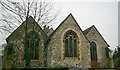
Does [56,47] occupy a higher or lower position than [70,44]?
lower

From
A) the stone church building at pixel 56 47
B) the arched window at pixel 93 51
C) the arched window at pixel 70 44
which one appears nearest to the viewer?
the stone church building at pixel 56 47

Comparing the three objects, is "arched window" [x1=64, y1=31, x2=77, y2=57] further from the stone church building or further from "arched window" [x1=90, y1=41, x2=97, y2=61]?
"arched window" [x1=90, y1=41, x2=97, y2=61]

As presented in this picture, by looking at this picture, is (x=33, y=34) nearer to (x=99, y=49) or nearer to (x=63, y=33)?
(x=63, y=33)

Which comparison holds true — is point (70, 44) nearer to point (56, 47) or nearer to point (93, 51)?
point (56, 47)

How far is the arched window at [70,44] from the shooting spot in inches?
804

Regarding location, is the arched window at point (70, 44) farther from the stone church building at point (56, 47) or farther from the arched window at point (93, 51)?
the arched window at point (93, 51)

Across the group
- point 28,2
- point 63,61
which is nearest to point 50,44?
point 63,61

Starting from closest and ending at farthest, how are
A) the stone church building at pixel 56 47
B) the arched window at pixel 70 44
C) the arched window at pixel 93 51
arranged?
the stone church building at pixel 56 47 < the arched window at pixel 70 44 < the arched window at pixel 93 51

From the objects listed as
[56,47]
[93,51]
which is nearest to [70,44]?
[56,47]

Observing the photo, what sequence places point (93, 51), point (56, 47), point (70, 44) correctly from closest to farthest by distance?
point (56, 47), point (70, 44), point (93, 51)

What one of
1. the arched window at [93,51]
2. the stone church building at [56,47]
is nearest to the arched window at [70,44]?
the stone church building at [56,47]

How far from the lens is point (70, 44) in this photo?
20.9 metres

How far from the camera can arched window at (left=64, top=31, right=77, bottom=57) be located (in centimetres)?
2042

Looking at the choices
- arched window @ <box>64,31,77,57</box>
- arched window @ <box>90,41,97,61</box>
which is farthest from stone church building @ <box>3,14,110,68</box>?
arched window @ <box>90,41,97,61</box>
